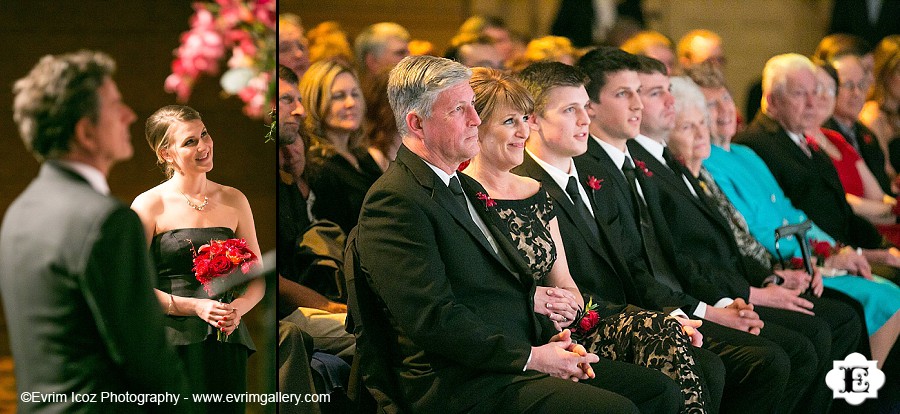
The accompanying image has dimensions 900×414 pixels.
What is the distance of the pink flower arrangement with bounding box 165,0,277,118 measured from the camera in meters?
3.07

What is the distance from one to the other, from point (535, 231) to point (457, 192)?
1.31ft

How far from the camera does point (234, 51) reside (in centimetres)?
312

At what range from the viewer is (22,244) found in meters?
2.73

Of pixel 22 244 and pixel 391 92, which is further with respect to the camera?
pixel 391 92

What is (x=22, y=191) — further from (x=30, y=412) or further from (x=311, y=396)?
(x=311, y=396)

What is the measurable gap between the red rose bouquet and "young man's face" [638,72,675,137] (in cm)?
214

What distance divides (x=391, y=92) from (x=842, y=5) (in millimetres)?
5718

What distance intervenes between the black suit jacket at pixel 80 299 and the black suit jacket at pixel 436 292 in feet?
2.21

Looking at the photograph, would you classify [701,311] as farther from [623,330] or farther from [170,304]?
[170,304]

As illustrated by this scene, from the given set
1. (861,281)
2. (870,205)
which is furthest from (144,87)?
(870,205)

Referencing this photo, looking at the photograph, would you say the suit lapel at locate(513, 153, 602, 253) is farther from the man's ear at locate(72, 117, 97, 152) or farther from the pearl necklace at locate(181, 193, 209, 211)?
the man's ear at locate(72, 117, 97, 152)

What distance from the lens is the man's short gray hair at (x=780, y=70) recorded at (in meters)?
5.96

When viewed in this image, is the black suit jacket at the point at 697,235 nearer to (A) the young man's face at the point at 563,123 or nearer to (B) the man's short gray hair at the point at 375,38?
(A) the young man's face at the point at 563,123

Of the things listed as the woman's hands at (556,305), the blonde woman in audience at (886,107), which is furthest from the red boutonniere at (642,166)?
→ the blonde woman in audience at (886,107)
